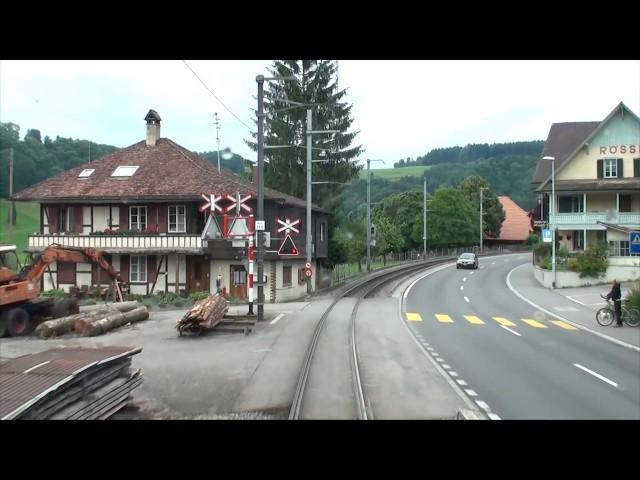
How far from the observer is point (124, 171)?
33.9 metres

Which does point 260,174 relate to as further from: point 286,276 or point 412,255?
point 412,255

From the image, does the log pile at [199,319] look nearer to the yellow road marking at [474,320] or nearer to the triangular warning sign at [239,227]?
the triangular warning sign at [239,227]

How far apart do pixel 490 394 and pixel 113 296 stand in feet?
74.8

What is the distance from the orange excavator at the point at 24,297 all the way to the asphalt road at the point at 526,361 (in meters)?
13.5

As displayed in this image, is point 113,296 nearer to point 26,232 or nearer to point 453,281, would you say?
point 26,232

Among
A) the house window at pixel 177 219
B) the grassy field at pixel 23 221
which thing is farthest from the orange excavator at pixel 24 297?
the grassy field at pixel 23 221

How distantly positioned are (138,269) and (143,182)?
4874 millimetres

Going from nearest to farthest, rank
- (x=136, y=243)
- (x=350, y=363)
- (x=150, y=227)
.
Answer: (x=350, y=363) → (x=136, y=243) → (x=150, y=227)

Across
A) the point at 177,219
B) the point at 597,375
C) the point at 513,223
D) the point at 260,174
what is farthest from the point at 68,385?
the point at 513,223

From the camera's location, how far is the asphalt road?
10008 mm

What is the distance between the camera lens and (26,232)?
33.1 meters

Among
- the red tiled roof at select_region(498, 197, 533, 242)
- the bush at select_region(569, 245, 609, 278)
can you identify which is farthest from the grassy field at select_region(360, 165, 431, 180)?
the bush at select_region(569, 245, 609, 278)

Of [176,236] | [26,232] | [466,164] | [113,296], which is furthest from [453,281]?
[466,164]

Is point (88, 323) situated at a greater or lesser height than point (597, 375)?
greater
